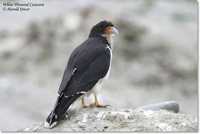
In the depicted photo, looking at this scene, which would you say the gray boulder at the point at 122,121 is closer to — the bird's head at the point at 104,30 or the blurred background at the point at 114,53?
the bird's head at the point at 104,30

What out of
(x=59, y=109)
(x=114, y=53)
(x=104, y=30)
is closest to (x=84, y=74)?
(x=59, y=109)

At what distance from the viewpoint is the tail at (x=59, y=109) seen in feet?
29.1

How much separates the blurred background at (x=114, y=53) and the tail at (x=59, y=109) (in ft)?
22.6

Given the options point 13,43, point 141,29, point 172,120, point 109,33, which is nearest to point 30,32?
point 13,43

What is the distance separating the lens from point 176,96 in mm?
17859

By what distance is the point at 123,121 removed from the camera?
884cm

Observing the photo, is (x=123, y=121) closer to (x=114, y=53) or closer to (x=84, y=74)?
(x=84, y=74)

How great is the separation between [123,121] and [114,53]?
10.1 meters

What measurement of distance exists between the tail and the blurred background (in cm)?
689

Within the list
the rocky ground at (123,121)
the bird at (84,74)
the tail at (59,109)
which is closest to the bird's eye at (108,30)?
the bird at (84,74)

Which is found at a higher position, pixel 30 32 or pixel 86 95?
pixel 30 32

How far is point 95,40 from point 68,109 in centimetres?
117

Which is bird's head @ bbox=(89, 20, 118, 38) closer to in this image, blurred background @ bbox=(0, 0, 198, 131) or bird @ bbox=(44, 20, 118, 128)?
bird @ bbox=(44, 20, 118, 128)

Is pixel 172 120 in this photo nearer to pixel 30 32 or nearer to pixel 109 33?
pixel 109 33
